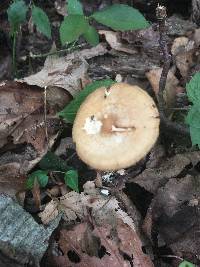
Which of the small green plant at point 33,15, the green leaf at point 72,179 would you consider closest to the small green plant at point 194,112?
the green leaf at point 72,179

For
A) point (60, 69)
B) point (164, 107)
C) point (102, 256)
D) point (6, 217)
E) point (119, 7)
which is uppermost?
point (119, 7)

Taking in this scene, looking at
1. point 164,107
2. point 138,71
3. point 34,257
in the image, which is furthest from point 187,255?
point 138,71

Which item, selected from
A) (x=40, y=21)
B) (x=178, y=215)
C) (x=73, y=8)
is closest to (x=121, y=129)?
(x=178, y=215)

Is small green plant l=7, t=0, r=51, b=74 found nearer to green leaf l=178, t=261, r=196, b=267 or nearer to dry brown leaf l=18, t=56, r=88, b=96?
dry brown leaf l=18, t=56, r=88, b=96

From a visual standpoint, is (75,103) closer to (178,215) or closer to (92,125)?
(92,125)

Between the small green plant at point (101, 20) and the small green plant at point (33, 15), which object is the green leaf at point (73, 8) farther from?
the small green plant at point (33, 15)

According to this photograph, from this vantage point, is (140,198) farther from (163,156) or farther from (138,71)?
(138,71)

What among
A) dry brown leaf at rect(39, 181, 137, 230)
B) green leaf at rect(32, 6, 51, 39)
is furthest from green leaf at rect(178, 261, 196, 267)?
green leaf at rect(32, 6, 51, 39)
